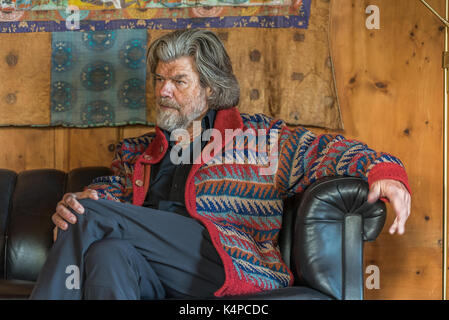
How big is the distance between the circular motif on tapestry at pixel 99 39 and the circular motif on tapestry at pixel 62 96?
21cm

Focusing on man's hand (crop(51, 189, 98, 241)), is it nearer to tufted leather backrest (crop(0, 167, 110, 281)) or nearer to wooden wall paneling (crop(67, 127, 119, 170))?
tufted leather backrest (crop(0, 167, 110, 281))

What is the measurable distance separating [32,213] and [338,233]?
1.21m

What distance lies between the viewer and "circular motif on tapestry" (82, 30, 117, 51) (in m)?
2.36

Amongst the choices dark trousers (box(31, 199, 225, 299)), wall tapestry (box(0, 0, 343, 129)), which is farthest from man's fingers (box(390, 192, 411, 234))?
wall tapestry (box(0, 0, 343, 129))

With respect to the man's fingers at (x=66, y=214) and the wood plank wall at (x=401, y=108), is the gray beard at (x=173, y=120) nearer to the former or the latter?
the man's fingers at (x=66, y=214)

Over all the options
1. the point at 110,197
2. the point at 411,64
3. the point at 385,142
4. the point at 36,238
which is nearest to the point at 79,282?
the point at 110,197

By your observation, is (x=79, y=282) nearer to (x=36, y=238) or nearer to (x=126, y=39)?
(x=36, y=238)

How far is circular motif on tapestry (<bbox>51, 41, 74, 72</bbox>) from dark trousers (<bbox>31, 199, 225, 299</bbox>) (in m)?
1.13

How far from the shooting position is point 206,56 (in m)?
1.90

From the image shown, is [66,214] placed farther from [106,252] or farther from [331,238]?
[331,238]

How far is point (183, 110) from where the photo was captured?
1.91m

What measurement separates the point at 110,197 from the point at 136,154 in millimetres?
226

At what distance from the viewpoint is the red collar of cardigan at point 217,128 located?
1838 mm

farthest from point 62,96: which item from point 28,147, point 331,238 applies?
point 331,238
